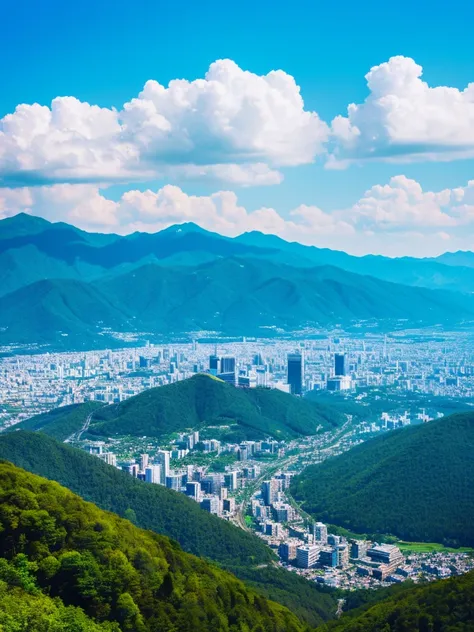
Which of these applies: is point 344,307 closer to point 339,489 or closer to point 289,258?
point 289,258

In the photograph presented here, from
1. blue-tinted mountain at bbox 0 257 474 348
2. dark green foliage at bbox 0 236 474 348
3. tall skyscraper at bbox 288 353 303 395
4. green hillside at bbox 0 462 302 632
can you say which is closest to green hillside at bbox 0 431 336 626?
green hillside at bbox 0 462 302 632

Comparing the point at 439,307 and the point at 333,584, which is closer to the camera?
the point at 333,584

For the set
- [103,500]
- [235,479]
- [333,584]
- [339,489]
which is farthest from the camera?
[235,479]

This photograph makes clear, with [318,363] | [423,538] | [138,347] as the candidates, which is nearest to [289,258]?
[138,347]

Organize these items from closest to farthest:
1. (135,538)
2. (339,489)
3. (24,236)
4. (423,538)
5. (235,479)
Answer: (135,538) < (423,538) < (339,489) < (235,479) < (24,236)

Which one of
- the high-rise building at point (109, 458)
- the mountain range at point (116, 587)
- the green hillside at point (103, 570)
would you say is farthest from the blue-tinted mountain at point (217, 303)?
the green hillside at point (103, 570)

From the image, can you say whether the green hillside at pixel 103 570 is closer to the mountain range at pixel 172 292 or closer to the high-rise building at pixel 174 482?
the high-rise building at pixel 174 482

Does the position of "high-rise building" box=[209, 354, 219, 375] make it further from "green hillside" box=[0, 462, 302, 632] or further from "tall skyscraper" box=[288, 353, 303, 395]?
"green hillside" box=[0, 462, 302, 632]
